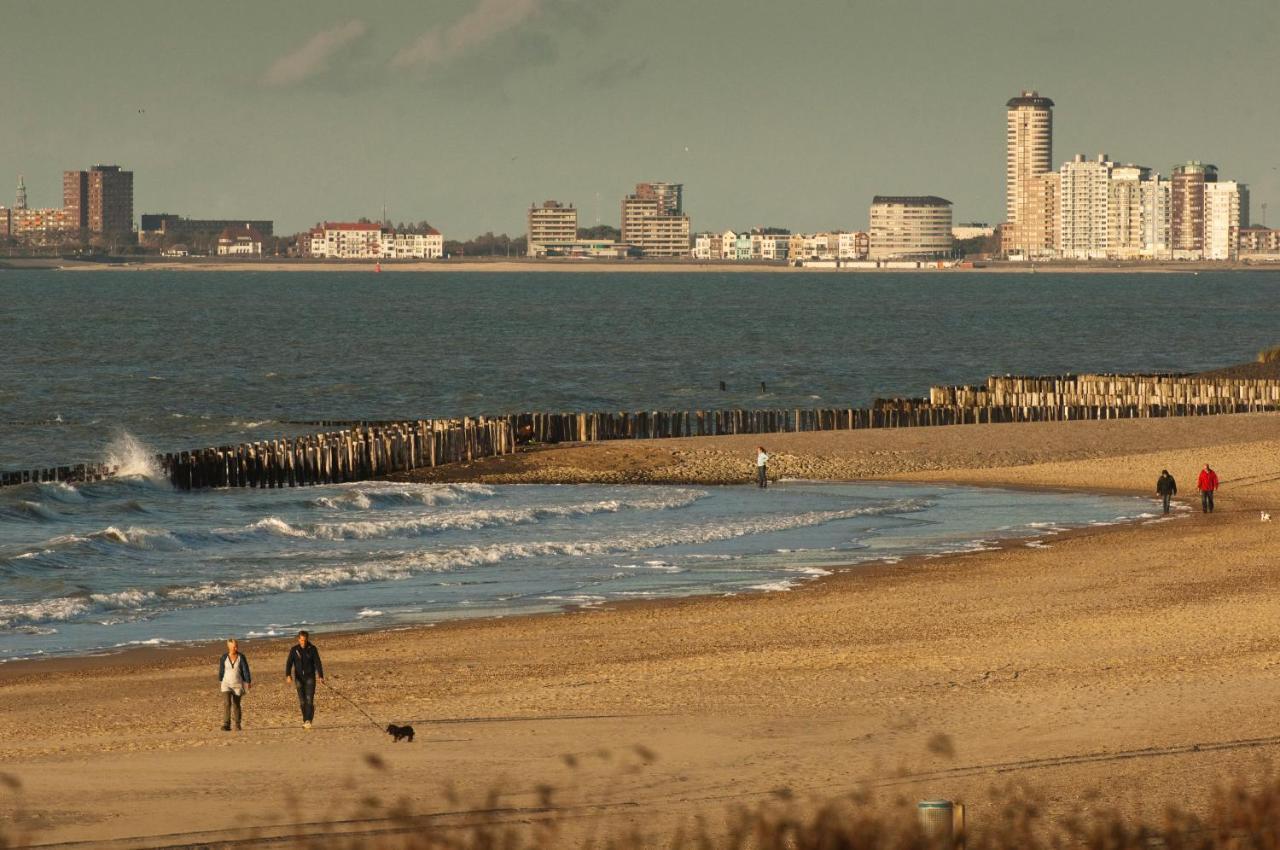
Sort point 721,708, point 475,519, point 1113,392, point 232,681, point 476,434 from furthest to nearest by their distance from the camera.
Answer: point 1113,392, point 476,434, point 475,519, point 721,708, point 232,681

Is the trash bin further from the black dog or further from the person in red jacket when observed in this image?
the person in red jacket

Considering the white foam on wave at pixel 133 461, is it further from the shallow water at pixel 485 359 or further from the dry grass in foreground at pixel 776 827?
the dry grass in foreground at pixel 776 827

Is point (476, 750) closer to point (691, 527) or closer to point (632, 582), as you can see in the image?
point (632, 582)

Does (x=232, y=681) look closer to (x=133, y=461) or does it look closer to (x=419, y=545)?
(x=419, y=545)

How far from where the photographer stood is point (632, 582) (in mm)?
33406

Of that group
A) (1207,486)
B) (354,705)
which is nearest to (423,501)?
(1207,486)

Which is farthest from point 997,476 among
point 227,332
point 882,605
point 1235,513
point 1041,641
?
point 227,332

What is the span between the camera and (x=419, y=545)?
3841 centimetres

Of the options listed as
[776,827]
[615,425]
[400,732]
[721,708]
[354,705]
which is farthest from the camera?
[615,425]

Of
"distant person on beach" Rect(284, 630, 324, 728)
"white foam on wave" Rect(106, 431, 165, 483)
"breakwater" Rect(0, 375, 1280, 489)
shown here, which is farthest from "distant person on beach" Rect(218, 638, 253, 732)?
"white foam on wave" Rect(106, 431, 165, 483)

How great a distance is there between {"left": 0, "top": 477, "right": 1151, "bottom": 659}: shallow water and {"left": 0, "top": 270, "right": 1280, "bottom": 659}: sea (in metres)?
0.10

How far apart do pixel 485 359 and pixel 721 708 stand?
9214cm

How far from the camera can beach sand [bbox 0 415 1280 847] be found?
57.2 feet

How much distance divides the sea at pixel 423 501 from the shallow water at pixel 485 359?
1.16 feet
